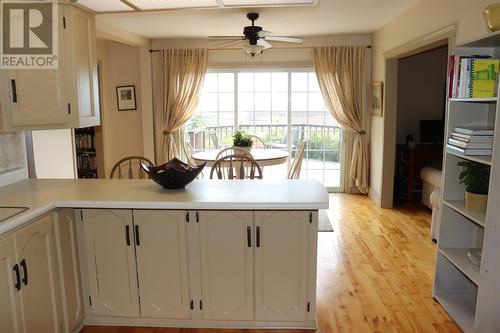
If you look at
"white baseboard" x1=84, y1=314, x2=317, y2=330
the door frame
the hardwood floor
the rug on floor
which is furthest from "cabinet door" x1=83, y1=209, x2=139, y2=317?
the door frame

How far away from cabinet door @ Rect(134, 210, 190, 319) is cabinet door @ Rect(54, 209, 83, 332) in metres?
0.40

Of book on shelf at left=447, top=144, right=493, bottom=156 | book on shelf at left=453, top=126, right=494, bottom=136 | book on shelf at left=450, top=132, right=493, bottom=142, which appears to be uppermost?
book on shelf at left=453, top=126, right=494, bottom=136

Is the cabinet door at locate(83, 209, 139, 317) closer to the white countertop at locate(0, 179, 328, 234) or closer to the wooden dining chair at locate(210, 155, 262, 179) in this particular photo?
the white countertop at locate(0, 179, 328, 234)

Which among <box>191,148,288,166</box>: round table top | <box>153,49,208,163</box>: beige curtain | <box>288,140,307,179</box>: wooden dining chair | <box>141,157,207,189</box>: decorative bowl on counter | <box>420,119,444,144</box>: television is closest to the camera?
<box>141,157,207,189</box>: decorative bowl on counter

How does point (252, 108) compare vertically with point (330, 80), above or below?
below

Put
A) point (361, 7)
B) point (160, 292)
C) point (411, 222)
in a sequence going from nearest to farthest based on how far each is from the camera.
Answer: point (160, 292), point (361, 7), point (411, 222)

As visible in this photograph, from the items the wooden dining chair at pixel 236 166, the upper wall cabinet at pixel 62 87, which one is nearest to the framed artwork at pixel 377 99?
the wooden dining chair at pixel 236 166

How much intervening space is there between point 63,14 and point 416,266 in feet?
11.4

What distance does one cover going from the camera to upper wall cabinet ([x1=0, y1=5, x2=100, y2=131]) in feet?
8.29

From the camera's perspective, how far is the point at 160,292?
2510 millimetres

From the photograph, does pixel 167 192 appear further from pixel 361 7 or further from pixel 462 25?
pixel 361 7

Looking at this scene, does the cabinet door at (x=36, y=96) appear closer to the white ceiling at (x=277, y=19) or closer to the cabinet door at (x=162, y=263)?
the cabinet door at (x=162, y=263)

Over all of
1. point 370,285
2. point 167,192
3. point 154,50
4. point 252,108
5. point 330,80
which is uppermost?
point 154,50

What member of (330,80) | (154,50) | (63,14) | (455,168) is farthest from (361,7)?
(154,50)
